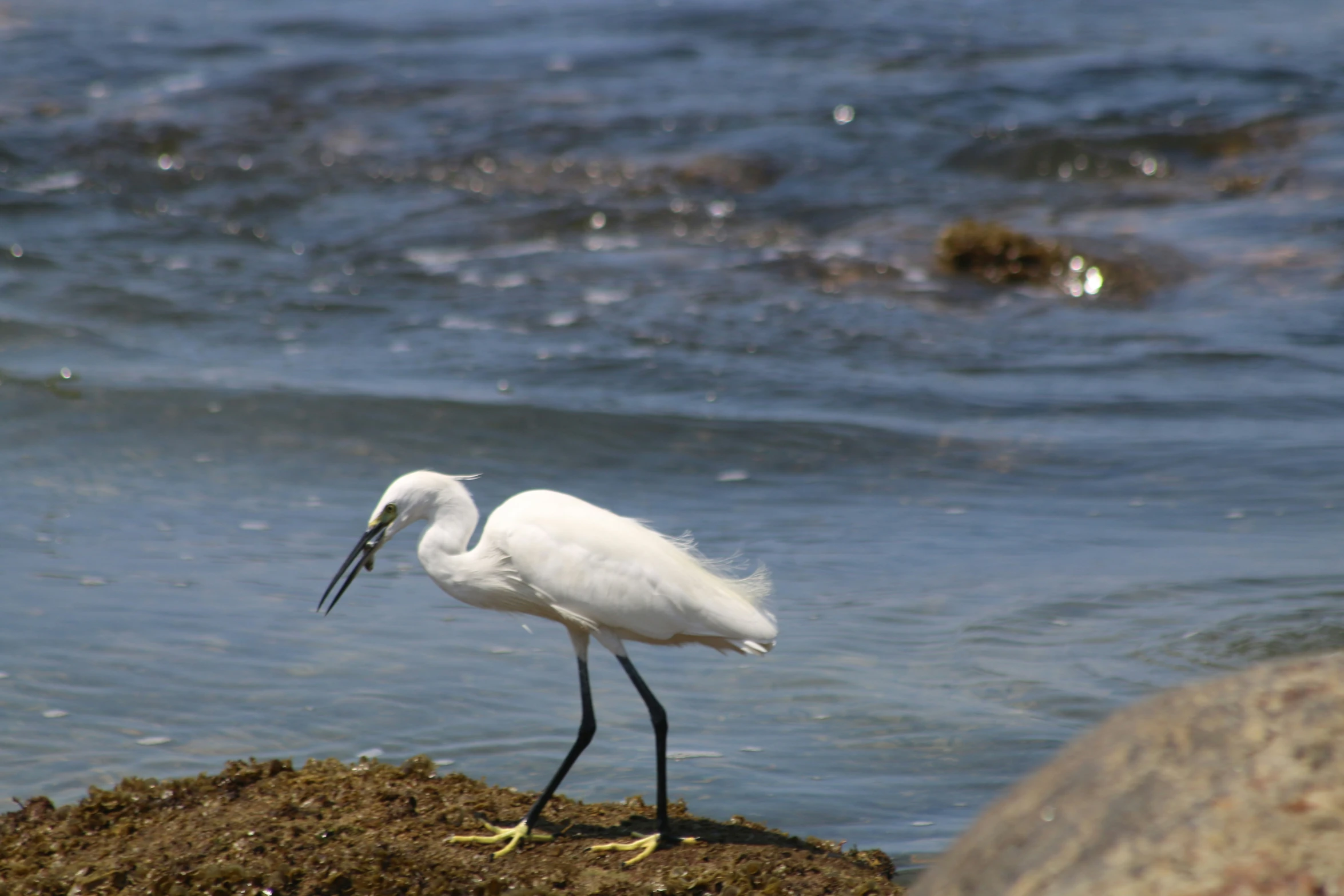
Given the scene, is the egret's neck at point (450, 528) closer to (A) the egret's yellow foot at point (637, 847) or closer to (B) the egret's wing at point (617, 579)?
(B) the egret's wing at point (617, 579)

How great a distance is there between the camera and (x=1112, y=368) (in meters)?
8.75

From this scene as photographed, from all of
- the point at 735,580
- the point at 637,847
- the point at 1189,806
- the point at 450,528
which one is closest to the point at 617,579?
the point at 735,580

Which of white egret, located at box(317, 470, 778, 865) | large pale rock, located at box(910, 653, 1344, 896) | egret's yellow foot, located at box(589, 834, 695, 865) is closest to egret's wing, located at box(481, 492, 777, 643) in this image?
white egret, located at box(317, 470, 778, 865)

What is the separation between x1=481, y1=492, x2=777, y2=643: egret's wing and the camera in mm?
3299

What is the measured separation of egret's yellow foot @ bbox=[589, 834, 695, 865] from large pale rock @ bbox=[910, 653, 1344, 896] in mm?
1136

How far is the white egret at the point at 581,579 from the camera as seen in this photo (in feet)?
10.8

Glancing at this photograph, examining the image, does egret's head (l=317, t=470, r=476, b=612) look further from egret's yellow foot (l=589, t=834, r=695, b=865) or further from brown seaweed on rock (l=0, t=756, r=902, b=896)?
egret's yellow foot (l=589, t=834, r=695, b=865)

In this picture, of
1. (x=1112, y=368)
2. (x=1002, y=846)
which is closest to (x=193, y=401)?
(x=1112, y=368)

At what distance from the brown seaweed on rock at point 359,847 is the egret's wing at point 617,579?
1.59 ft

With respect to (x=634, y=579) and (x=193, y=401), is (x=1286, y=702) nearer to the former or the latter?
(x=634, y=579)

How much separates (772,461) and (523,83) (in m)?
10.8

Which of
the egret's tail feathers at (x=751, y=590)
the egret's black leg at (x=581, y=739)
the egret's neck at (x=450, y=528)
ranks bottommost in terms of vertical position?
the egret's black leg at (x=581, y=739)

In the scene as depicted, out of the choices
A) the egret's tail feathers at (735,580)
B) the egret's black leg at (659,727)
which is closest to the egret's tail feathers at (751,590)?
the egret's tail feathers at (735,580)

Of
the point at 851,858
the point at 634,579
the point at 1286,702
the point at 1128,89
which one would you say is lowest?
the point at 851,858
